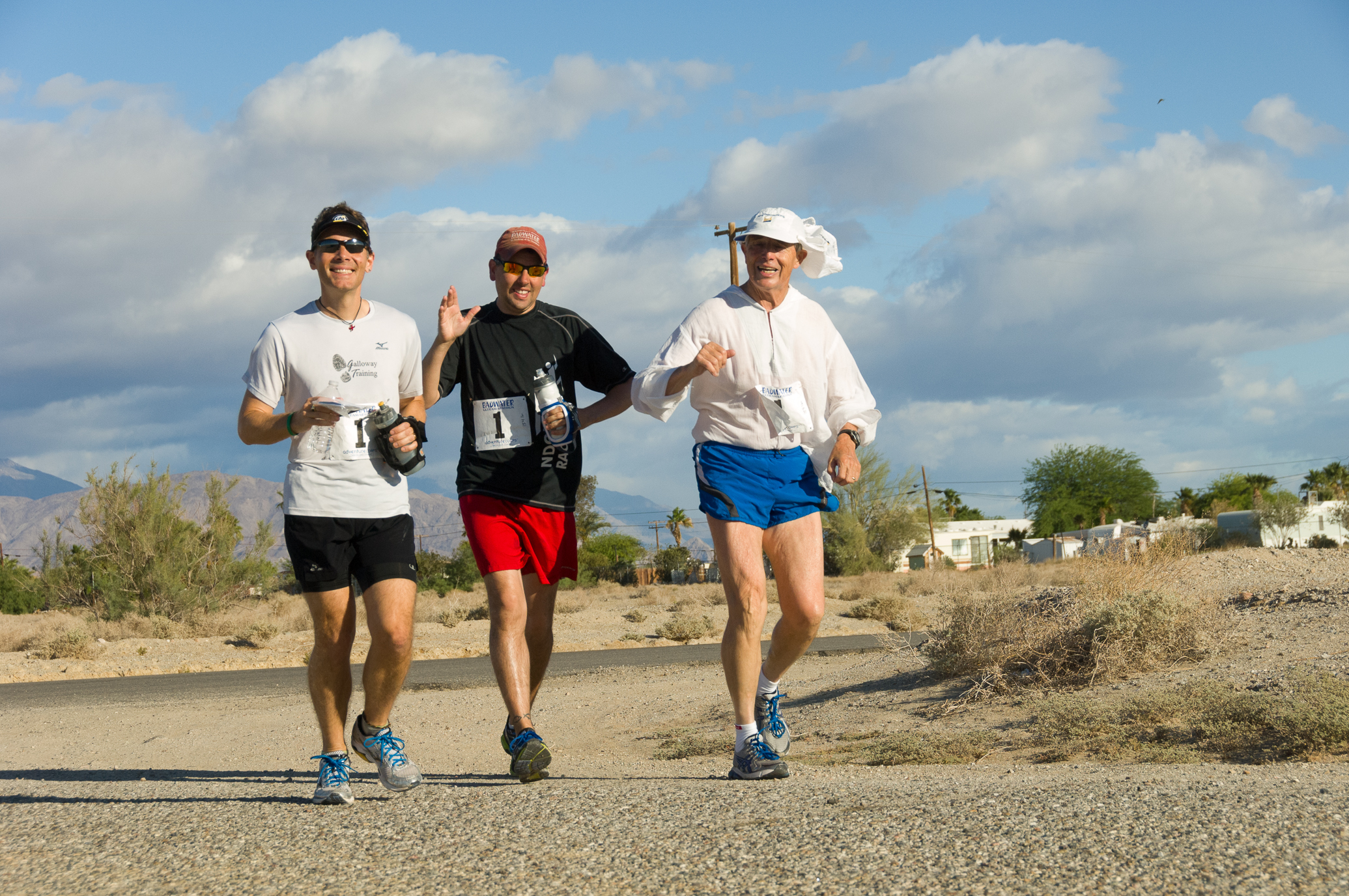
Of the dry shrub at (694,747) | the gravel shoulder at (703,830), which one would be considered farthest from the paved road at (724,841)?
the dry shrub at (694,747)

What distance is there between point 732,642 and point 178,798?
2.48 meters

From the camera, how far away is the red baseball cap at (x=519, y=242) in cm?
541

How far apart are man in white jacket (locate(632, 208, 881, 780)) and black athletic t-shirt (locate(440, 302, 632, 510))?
618 mm

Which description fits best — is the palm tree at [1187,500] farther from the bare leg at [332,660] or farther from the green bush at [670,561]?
the bare leg at [332,660]

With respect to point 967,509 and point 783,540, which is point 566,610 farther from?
point 967,509

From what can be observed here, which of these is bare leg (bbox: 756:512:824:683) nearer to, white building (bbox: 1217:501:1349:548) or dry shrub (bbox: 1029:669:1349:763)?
dry shrub (bbox: 1029:669:1349:763)

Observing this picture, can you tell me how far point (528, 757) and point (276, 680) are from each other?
36.7ft

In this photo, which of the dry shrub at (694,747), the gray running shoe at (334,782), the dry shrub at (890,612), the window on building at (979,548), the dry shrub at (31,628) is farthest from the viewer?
the window on building at (979,548)

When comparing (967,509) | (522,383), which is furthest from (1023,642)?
(967,509)

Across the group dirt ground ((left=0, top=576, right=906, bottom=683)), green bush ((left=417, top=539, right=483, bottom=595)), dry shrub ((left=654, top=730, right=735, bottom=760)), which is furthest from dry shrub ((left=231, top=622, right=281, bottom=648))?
dry shrub ((left=654, top=730, right=735, bottom=760))

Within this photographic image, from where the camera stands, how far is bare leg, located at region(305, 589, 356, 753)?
14.9 ft

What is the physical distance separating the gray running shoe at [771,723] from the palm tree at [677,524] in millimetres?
43080

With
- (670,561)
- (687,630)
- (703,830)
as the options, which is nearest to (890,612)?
(687,630)

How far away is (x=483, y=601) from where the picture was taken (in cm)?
3058
